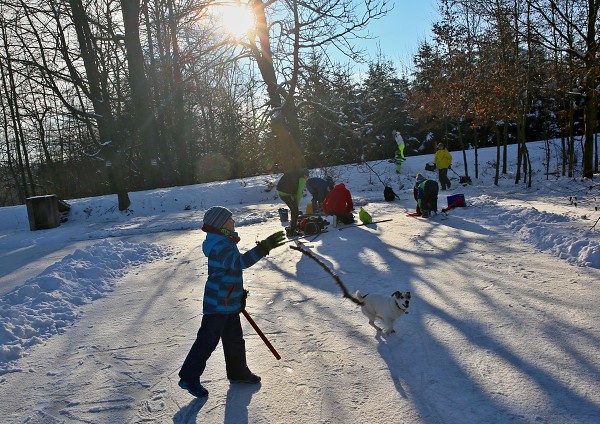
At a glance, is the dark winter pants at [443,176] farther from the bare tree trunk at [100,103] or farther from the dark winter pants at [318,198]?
the bare tree trunk at [100,103]

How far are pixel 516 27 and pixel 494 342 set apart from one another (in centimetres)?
1501

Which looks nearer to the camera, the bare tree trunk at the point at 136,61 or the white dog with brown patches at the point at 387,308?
the white dog with brown patches at the point at 387,308

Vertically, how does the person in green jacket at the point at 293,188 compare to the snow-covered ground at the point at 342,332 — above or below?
above

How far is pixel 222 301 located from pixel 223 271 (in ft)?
0.78

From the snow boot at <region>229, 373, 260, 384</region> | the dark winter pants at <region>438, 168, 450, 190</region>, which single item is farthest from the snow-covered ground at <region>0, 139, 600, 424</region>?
the dark winter pants at <region>438, 168, 450, 190</region>

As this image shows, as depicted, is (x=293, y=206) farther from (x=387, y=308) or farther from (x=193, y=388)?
(x=193, y=388)

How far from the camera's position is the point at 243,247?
10172 mm

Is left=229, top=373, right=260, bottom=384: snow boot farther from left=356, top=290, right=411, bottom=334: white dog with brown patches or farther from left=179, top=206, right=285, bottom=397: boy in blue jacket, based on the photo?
left=356, top=290, right=411, bottom=334: white dog with brown patches

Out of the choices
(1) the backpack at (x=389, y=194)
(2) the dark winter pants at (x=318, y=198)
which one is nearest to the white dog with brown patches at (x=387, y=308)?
(2) the dark winter pants at (x=318, y=198)

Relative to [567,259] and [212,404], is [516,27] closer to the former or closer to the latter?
[567,259]

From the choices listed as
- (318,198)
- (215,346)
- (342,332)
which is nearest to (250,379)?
(215,346)

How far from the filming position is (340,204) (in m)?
11.5

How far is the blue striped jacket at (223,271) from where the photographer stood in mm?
3709

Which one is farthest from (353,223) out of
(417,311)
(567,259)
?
(417,311)
